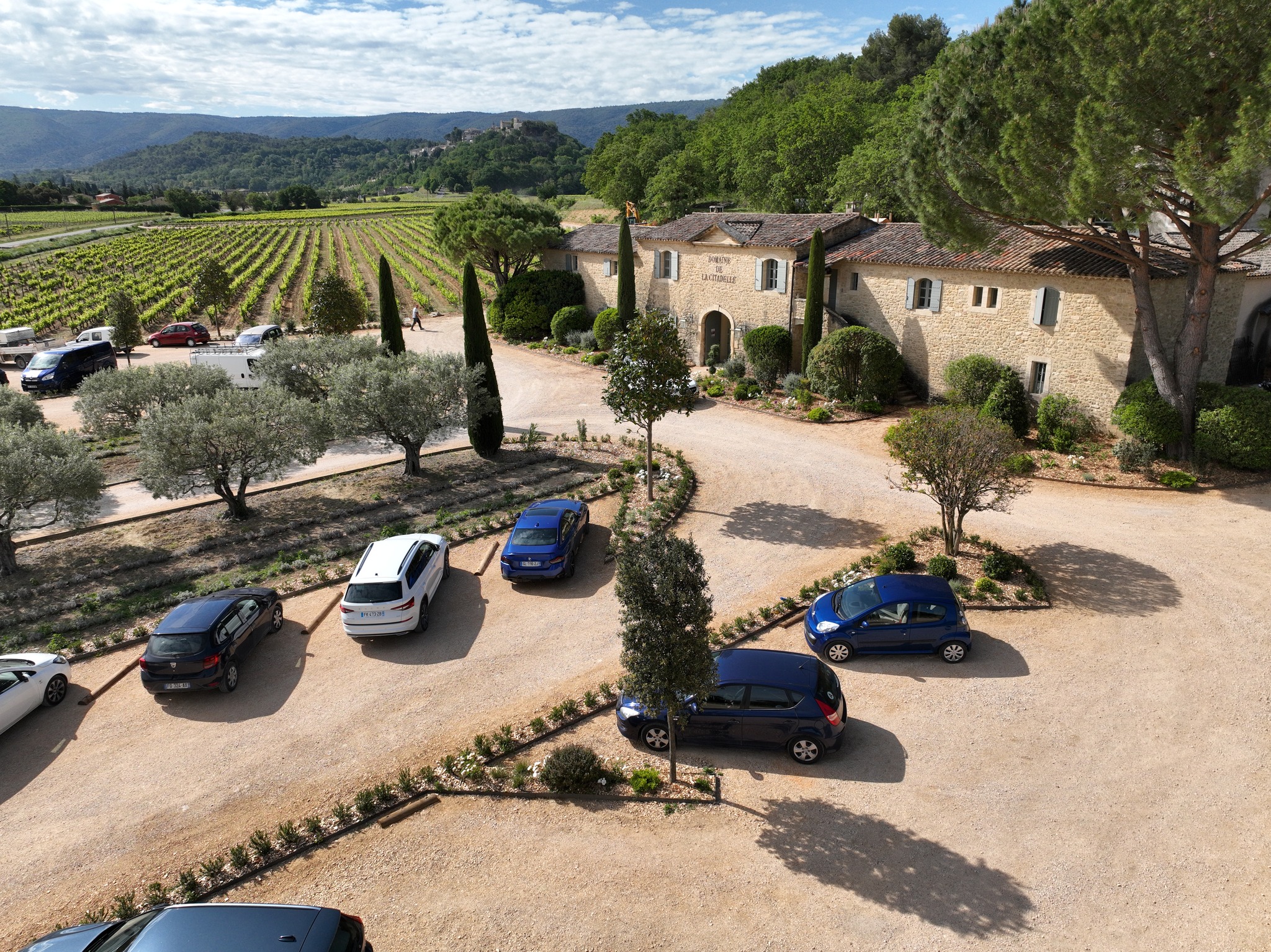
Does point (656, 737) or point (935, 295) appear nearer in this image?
point (656, 737)

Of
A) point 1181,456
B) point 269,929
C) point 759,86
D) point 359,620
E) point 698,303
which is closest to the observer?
point 269,929

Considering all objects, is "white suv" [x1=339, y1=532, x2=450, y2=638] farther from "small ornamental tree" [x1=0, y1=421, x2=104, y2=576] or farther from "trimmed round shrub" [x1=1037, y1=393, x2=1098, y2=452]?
"trimmed round shrub" [x1=1037, y1=393, x2=1098, y2=452]

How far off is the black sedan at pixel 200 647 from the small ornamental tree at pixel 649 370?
977 cm

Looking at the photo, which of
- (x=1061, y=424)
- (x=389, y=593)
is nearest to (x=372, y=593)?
(x=389, y=593)

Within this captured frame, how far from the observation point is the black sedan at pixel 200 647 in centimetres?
1291

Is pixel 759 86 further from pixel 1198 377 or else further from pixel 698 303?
pixel 1198 377

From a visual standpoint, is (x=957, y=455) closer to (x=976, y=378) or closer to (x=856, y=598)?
(x=856, y=598)

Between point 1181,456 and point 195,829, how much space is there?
2412cm

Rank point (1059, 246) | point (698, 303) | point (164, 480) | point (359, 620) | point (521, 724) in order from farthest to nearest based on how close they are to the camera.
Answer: point (698, 303)
point (1059, 246)
point (164, 480)
point (359, 620)
point (521, 724)

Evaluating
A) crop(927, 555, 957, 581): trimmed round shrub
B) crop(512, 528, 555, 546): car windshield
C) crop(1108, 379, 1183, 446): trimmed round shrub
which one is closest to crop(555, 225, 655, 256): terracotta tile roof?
crop(1108, 379, 1183, 446): trimmed round shrub

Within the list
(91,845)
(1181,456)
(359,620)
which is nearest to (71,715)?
(91,845)

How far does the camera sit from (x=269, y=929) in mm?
7215

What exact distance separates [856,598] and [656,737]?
476cm

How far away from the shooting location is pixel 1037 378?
24938 millimetres
